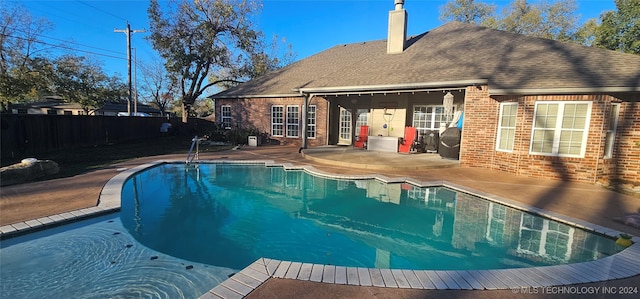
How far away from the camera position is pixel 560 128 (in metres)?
7.23

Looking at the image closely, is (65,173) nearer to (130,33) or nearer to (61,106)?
(130,33)

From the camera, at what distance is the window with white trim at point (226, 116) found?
17.0 meters

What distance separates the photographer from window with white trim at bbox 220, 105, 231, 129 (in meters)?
17.0

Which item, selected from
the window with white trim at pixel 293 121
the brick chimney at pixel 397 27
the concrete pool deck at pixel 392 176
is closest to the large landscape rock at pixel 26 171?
the concrete pool deck at pixel 392 176

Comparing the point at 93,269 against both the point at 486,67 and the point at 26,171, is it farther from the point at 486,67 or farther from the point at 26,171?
the point at 486,67

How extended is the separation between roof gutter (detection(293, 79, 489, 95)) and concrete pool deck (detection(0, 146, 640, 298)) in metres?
2.41

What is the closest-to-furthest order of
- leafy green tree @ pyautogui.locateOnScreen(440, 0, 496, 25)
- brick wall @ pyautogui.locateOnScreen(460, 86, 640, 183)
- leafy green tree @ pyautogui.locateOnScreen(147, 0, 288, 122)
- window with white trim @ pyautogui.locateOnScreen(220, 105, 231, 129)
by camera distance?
1. brick wall @ pyautogui.locateOnScreen(460, 86, 640, 183)
2. window with white trim @ pyautogui.locateOnScreen(220, 105, 231, 129)
3. leafy green tree @ pyautogui.locateOnScreen(147, 0, 288, 122)
4. leafy green tree @ pyautogui.locateOnScreen(440, 0, 496, 25)

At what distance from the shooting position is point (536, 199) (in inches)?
223

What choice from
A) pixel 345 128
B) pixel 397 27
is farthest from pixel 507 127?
pixel 345 128

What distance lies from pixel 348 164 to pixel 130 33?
19376mm

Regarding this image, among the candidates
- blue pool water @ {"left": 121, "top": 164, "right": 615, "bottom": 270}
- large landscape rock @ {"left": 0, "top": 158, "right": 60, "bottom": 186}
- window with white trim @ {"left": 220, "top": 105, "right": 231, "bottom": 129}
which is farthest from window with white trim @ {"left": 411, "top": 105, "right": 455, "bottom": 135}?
large landscape rock @ {"left": 0, "top": 158, "right": 60, "bottom": 186}

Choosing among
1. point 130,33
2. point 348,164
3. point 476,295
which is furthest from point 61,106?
point 476,295

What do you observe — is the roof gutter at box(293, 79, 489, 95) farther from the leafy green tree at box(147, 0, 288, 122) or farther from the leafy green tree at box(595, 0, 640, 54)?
the leafy green tree at box(595, 0, 640, 54)

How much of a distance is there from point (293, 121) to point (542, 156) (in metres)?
10.5
